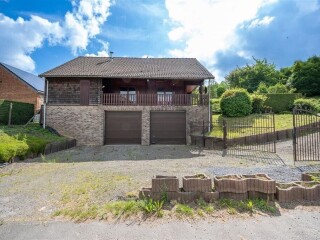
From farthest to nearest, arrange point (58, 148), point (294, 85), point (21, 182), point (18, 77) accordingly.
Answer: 1. point (294, 85)
2. point (18, 77)
3. point (58, 148)
4. point (21, 182)

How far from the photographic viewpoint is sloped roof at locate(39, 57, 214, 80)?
50.4 ft

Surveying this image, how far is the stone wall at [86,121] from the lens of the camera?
48.0 ft

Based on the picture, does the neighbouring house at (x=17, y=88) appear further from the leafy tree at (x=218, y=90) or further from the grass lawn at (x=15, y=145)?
the leafy tree at (x=218, y=90)

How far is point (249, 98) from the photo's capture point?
17.5 m

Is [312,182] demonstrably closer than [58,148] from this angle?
Yes

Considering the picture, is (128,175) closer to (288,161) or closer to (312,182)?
(312,182)

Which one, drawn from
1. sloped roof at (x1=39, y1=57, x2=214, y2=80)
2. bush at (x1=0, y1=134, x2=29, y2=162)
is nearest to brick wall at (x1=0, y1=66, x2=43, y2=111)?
sloped roof at (x1=39, y1=57, x2=214, y2=80)

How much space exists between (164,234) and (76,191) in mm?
2815

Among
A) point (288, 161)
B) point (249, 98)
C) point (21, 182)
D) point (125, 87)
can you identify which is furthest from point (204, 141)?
point (21, 182)

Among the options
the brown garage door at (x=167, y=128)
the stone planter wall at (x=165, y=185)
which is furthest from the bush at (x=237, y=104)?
the stone planter wall at (x=165, y=185)

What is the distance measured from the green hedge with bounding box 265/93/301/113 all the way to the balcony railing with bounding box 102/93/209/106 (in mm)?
7523

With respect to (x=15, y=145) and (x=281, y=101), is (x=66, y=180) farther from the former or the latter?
(x=281, y=101)

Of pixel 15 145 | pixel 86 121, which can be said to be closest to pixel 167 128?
pixel 86 121

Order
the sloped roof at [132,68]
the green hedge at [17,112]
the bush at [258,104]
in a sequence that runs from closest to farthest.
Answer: the green hedge at [17,112] < the sloped roof at [132,68] < the bush at [258,104]
